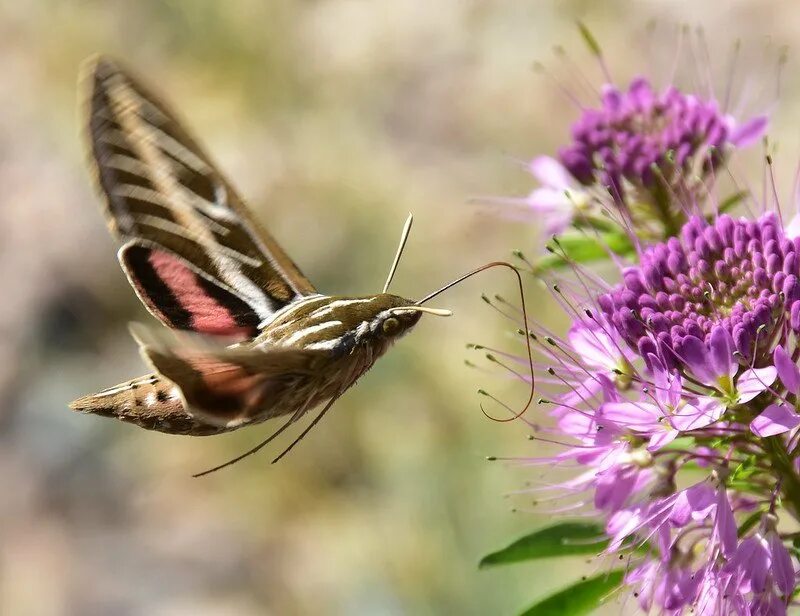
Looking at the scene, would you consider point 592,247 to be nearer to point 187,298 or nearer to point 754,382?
point 754,382

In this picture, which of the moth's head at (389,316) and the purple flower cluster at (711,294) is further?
the moth's head at (389,316)

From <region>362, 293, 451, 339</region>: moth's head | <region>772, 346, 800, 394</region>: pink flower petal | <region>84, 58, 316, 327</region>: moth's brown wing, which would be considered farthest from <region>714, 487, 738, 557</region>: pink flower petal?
<region>84, 58, 316, 327</region>: moth's brown wing

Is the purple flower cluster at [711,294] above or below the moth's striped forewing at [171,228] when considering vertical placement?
below

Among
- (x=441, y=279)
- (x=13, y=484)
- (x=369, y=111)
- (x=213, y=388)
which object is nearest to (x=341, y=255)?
(x=441, y=279)

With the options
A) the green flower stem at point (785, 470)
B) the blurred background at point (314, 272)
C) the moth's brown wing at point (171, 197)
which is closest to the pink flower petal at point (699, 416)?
the green flower stem at point (785, 470)

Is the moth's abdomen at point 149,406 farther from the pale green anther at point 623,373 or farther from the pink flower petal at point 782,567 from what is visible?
the pink flower petal at point 782,567

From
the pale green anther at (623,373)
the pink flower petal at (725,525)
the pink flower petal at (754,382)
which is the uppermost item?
the pale green anther at (623,373)

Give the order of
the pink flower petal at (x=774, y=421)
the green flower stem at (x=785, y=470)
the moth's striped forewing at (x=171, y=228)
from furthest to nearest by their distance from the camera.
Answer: the moth's striped forewing at (x=171, y=228)
the green flower stem at (x=785, y=470)
the pink flower petal at (x=774, y=421)

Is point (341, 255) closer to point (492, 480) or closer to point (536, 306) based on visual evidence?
point (536, 306)

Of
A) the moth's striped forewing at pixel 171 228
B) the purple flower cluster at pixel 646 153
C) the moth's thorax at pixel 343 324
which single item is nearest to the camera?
the moth's thorax at pixel 343 324
